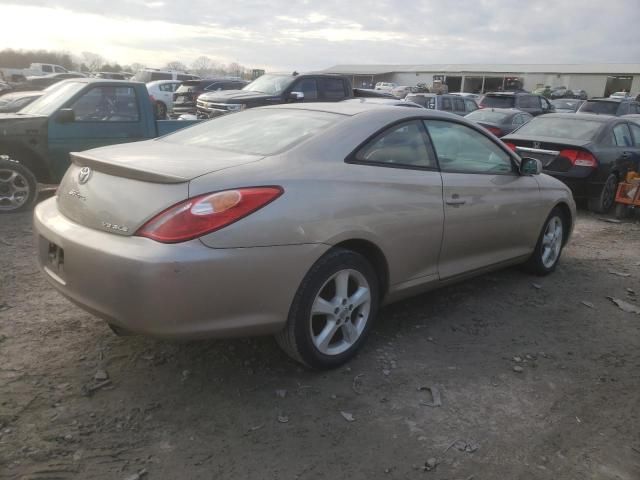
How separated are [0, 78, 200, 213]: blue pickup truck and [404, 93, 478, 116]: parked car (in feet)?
41.4

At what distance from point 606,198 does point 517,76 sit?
2614 inches

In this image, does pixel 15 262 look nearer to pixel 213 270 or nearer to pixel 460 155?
pixel 213 270

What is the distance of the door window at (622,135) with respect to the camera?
29.5 ft

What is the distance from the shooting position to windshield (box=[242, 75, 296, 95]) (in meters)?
13.8

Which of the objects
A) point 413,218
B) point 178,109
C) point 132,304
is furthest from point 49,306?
point 178,109

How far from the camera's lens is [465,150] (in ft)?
13.7

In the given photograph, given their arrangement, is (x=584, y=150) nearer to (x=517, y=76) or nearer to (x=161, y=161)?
(x=161, y=161)

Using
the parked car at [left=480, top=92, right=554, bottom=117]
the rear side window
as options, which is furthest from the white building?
the rear side window

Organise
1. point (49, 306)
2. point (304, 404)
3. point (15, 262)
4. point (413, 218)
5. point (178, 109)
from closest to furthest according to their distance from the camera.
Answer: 1. point (304, 404)
2. point (413, 218)
3. point (49, 306)
4. point (15, 262)
5. point (178, 109)

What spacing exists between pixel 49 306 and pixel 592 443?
3.55m

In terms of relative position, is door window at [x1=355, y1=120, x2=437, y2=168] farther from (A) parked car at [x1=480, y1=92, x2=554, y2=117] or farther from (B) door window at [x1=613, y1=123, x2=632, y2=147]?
(A) parked car at [x1=480, y1=92, x2=554, y2=117]

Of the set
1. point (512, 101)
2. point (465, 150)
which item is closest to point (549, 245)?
point (465, 150)

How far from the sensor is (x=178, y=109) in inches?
770

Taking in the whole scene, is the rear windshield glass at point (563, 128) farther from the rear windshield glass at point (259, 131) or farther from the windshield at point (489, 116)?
the rear windshield glass at point (259, 131)
